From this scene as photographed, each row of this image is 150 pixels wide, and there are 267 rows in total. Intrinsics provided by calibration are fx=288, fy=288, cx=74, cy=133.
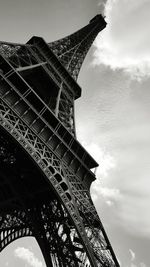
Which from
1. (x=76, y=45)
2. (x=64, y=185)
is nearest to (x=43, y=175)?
(x=64, y=185)

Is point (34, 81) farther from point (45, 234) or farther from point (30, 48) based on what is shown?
point (45, 234)

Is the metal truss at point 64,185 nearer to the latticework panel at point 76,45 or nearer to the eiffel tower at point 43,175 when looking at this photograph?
the eiffel tower at point 43,175

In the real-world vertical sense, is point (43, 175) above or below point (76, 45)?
below

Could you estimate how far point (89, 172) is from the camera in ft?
62.3

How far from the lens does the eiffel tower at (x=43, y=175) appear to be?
14453 millimetres

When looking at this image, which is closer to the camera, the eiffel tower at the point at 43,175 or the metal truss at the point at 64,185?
the metal truss at the point at 64,185

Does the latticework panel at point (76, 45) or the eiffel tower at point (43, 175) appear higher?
the latticework panel at point (76, 45)

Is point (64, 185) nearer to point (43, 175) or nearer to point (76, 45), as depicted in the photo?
point (43, 175)

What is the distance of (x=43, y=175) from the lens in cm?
1474

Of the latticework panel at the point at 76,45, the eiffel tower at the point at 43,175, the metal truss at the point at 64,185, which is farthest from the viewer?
the latticework panel at the point at 76,45

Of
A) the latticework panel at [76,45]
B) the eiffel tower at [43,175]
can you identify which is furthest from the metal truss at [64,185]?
the latticework panel at [76,45]

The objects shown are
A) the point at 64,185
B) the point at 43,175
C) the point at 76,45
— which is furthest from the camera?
the point at 76,45

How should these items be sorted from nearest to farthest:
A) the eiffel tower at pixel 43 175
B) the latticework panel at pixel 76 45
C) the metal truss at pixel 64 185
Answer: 1. the metal truss at pixel 64 185
2. the eiffel tower at pixel 43 175
3. the latticework panel at pixel 76 45

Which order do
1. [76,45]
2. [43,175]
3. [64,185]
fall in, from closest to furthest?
1. [43,175]
2. [64,185]
3. [76,45]
